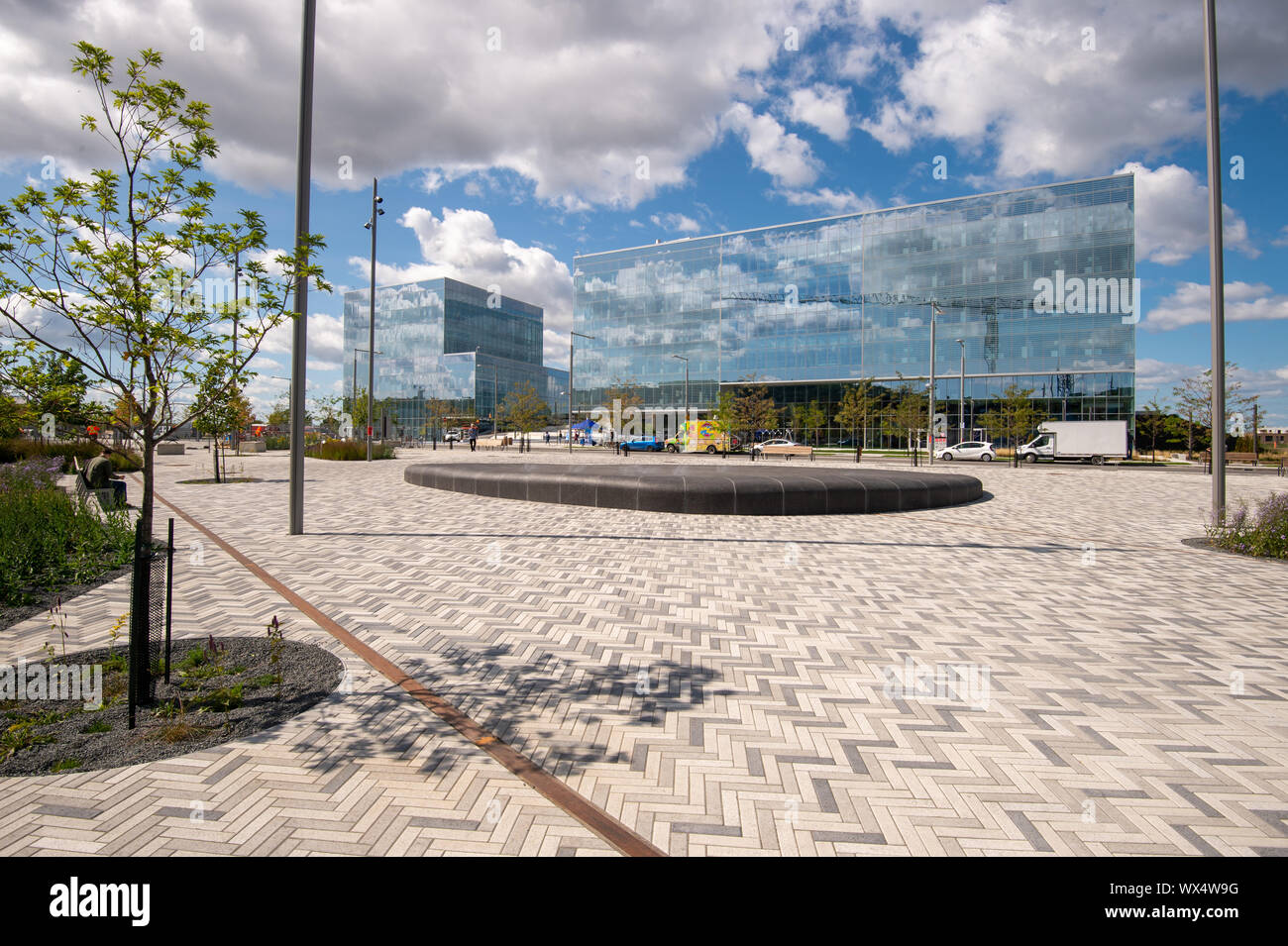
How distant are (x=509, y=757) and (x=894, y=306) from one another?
69382 millimetres

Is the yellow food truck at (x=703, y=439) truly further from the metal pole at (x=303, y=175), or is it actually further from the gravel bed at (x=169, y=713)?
the gravel bed at (x=169, y=713)

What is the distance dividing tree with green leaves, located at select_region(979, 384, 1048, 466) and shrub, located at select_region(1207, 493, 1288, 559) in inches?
1799

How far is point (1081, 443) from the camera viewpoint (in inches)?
1866

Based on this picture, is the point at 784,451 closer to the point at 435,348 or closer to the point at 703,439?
the point at 703,439

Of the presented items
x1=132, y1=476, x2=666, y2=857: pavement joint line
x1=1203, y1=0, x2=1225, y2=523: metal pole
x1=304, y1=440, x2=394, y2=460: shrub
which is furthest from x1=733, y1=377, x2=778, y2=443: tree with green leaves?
x1=132, y1=476, x2=666, y2=857: pavement joint line

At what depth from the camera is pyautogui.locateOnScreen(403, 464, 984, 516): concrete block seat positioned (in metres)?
14.2

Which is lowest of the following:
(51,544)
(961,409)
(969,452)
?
(51,544)

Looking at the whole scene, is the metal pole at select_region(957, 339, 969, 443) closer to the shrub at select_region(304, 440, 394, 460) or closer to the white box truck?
the white box truck

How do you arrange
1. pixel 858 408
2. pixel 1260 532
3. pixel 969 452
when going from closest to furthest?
pixel 1260 532
pixel 969 452
pixel 858 408

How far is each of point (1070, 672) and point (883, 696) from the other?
169cm

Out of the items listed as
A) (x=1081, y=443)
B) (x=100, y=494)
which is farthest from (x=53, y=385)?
(x=1081, y=443)

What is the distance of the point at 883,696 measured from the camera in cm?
453
